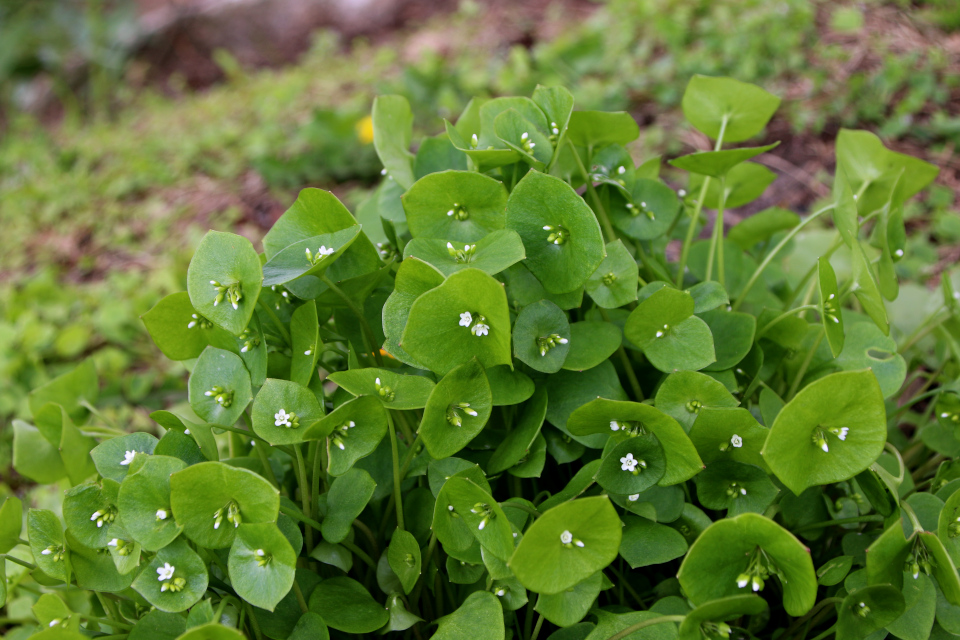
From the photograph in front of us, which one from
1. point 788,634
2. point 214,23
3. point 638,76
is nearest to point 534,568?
point 788,634

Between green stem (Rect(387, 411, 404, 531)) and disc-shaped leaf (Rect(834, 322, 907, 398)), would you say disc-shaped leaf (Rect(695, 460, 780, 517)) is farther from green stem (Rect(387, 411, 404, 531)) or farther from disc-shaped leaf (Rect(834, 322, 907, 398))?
green stem (Rect(387, 411, 404, 531))

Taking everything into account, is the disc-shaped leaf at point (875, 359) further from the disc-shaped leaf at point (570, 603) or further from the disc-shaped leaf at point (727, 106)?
the disc-shaped leaf at point (570, 603)

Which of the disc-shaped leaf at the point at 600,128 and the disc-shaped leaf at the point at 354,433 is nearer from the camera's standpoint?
the disc-shaped leaf at the point at 354,433

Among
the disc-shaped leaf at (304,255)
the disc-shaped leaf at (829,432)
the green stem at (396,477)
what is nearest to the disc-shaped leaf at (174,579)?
the green stem at (396,477)

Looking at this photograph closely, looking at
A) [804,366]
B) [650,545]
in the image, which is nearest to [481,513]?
[650,545]

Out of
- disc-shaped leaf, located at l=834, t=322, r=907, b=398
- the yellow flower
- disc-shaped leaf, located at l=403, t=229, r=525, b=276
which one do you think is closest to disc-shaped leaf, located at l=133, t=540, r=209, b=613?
disc-shaped leaf, located at l=403, t=229, r=525, b=276

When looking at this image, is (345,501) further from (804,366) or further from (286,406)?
(804,366)

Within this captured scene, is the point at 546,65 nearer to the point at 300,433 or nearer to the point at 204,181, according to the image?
the point at 204,181
